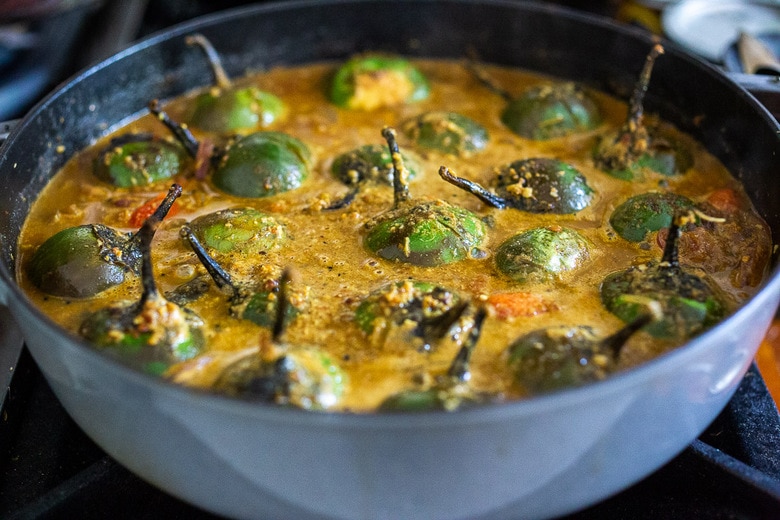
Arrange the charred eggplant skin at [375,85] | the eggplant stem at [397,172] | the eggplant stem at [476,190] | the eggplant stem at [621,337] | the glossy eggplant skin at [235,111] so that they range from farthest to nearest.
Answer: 1. the charred eggplant skin at [375,85]
2. the glossy eggplant skin at [235,111]
3. the eggplant stem at [397,172]
4. the eggplant stem at [476,190]
5. the eggplant stem at [621,337]

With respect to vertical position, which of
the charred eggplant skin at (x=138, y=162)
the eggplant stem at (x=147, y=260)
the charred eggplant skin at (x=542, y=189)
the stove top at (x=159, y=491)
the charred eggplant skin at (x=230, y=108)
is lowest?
the stove top at (x=159, y=491)

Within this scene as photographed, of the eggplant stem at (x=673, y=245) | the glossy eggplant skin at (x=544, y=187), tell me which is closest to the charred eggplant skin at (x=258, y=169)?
the glossy eggplant skin at (x=544, y=187)

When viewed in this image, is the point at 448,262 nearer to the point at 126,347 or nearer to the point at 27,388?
the point at 126,347

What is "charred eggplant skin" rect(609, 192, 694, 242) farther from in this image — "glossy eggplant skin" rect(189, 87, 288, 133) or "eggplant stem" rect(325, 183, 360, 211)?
"glossy eggplant skin" rect(189, 87, 288, 133)

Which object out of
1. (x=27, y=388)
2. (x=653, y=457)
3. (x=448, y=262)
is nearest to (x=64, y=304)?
(x=27, y=388)

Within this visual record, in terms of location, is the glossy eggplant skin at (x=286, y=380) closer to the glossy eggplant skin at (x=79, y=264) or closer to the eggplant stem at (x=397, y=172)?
the glossy eggplant skin at (x=79, y=264)

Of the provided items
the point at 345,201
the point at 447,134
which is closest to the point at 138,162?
the point at 345,201

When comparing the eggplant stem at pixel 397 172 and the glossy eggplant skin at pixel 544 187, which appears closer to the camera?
the eggplant stem at pixel 397 172
